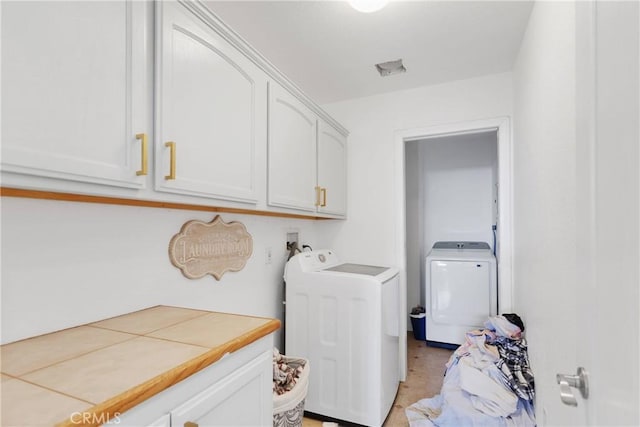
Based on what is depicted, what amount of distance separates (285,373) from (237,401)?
2.43ft

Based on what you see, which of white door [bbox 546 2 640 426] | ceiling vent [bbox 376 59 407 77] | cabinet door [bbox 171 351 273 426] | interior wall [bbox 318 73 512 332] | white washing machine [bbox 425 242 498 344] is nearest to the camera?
white door [bbox 546 2 640 426]

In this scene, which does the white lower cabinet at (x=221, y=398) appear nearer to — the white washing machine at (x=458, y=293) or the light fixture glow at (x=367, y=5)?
the light fixture glow at (x=367, y=5)

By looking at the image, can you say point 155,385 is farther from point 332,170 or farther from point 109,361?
point 332,170

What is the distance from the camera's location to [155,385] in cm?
71

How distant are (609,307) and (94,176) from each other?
1.21 m

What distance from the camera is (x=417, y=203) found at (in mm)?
4031

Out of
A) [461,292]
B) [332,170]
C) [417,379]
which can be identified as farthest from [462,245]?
[332,170]

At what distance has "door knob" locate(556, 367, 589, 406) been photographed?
656 mm

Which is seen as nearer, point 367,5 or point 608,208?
point 608,208

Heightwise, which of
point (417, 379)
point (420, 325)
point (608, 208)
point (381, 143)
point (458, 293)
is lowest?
point (417, 379)

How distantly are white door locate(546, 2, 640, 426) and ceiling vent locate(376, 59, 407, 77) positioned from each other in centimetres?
159

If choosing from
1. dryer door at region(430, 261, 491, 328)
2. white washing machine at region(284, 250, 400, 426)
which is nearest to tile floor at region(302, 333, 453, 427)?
white washing machine at region(284, 250, 400, 426)

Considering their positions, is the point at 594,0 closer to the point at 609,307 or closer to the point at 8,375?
the point at 609,307
